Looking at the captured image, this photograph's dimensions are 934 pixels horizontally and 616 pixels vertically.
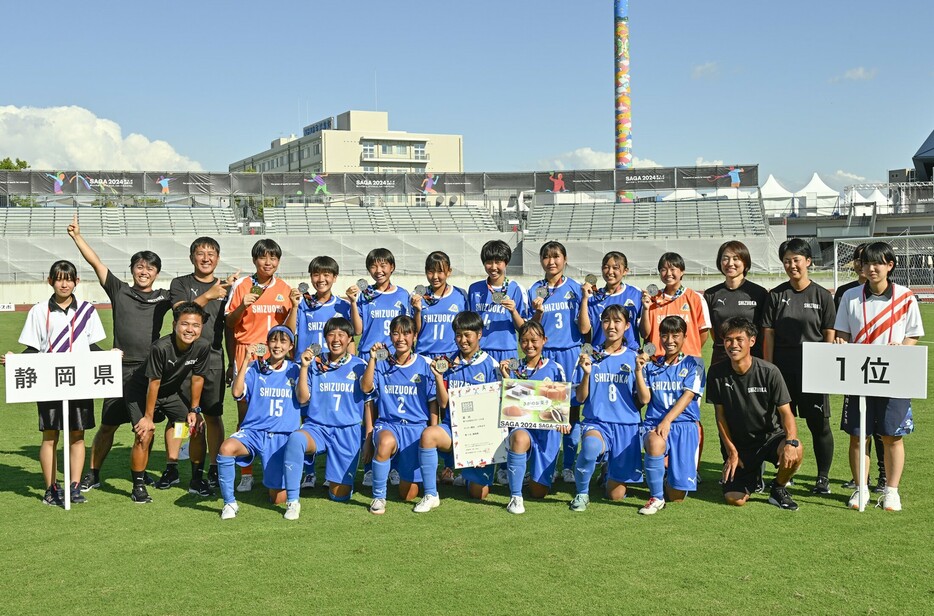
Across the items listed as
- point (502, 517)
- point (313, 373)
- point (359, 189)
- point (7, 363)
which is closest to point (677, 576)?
point (502, 517)

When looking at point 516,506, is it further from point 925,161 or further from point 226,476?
point 925,161

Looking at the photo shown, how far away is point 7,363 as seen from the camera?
5.79 m

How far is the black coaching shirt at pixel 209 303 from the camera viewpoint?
261 inches

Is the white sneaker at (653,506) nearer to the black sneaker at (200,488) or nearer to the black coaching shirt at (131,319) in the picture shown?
the black sneaker at (200,488)

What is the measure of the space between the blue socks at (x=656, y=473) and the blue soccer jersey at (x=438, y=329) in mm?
1771

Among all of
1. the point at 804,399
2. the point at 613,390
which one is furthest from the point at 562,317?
the point at 804,399

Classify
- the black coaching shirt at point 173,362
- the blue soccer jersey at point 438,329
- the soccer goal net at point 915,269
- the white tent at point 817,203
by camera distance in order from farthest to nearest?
the white tent at point 817,203
the soccer goal net at point 915,269
the blue soccer jersey at point 438,329
the black coaching shirt at point 173,362

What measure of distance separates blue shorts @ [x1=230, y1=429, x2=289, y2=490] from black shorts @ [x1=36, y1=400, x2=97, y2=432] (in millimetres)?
1186

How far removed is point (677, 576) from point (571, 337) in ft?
8.45

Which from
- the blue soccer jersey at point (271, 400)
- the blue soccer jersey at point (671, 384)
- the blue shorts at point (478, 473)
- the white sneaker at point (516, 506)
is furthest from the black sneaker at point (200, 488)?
the blue soccer jersey at point (671, 384)

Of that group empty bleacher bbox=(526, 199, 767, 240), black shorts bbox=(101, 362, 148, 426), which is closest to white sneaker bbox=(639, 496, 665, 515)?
black shorts bbox=(101, 362, 148, 426)

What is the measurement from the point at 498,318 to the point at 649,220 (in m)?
39.4

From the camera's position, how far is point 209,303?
6711mm

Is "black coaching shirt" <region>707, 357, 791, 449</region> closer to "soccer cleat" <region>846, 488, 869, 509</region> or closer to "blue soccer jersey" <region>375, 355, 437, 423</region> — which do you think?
"soccer cleat" <region>846, 488, 869, 509</region>
